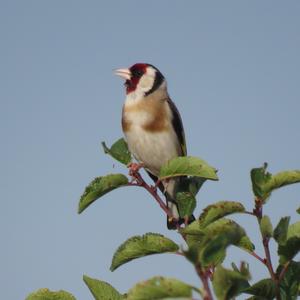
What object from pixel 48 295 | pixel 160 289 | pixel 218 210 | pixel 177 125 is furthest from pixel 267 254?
pixel 177 125

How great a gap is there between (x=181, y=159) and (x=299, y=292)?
3.66 ft

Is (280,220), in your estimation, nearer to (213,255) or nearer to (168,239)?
(168,239)

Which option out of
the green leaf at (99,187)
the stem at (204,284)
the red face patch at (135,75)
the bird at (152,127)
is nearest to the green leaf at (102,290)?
the green leaf at (99,187)

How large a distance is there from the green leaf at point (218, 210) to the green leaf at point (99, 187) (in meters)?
0.92

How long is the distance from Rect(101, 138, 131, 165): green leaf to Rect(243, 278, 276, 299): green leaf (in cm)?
173

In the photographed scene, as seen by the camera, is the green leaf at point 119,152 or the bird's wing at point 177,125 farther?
the bird's wing at point 177,125

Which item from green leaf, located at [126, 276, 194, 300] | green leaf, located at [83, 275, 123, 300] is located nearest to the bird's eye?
green leaf, located at [83, 275, 123, 300]

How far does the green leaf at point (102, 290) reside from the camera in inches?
126

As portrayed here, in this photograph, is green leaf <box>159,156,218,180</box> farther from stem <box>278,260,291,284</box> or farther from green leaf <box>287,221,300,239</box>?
stem <box>278,260,291,284</box>

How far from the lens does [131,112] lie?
7.23 m

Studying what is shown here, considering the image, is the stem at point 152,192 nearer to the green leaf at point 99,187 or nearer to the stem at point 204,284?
the green leaf at point 99,187

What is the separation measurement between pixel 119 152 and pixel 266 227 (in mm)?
1791

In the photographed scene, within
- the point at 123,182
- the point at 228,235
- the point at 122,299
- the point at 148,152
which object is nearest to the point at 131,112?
the point at 148,152

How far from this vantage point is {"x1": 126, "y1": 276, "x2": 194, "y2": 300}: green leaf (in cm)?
213
